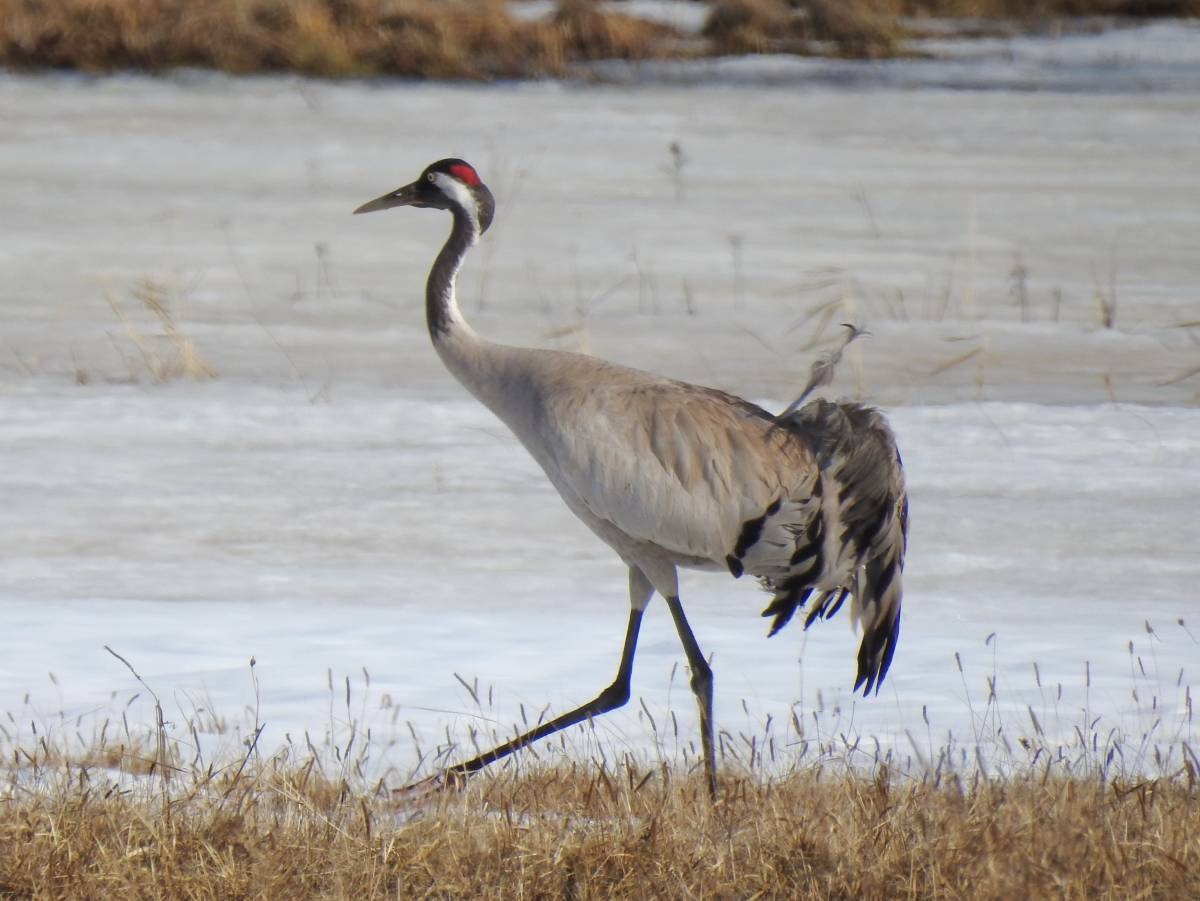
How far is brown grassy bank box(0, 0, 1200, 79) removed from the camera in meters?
15.0

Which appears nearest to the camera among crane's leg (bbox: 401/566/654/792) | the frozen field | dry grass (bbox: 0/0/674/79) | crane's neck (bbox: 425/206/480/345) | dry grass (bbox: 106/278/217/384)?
crane's leg (bbox: 401/566/654/792)

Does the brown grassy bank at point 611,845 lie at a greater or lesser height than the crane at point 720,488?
lesser

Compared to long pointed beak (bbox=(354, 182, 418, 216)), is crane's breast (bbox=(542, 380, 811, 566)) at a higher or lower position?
lower

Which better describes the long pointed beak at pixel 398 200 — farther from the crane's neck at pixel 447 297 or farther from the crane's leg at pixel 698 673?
the crane's leg at pixel 698 673

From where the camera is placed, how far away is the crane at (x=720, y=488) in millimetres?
3906

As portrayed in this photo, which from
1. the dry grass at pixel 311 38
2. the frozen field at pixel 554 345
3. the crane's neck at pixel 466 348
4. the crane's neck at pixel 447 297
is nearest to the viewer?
the crane's neck at pixel 466 348

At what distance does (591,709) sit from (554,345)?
461 centimetres

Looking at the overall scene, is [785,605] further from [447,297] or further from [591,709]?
[447,297]

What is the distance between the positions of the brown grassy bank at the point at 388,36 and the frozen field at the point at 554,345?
645 mm

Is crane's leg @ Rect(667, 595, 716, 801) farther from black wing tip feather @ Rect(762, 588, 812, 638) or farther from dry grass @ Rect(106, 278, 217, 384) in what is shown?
dry grass @ Rect(106, 278, 217, 384)

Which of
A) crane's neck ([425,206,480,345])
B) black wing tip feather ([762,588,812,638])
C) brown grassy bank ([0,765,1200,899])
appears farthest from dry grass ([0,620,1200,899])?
crane's neck ([425,206,480,345])

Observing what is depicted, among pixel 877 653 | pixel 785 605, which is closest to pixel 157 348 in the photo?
pixel 785 605

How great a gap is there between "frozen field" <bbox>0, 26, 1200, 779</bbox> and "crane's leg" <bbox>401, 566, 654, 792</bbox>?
15cm

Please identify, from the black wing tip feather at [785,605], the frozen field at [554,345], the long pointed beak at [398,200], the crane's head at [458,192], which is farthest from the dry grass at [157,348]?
the black wing tip feather at [785,605]
